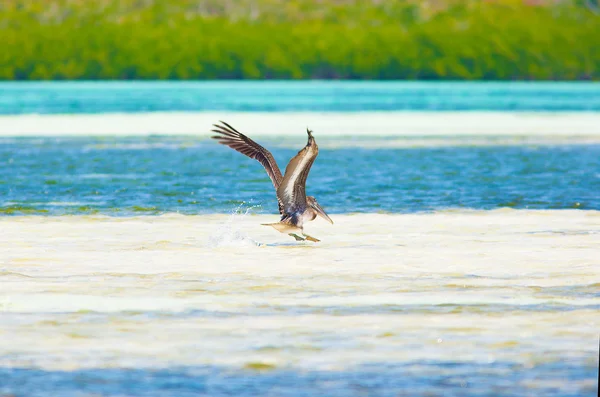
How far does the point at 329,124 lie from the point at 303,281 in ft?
81.9

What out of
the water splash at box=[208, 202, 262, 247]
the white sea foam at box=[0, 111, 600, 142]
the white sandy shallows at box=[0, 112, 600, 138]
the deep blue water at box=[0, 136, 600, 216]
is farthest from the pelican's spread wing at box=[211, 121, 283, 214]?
the white sea foam at box=[0, 111, 600, 142]

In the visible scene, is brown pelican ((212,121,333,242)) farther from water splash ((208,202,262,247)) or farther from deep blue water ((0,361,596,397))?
deep blue water ((0,361,596,397))

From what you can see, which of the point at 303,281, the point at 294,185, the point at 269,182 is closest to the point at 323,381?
the point at 303,281

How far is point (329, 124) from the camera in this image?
3481 cm

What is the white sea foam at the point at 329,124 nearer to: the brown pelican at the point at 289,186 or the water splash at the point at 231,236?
the water splash at the point at 231,236

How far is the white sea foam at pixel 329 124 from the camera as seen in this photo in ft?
100

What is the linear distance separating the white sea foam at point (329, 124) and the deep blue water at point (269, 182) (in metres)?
4.49

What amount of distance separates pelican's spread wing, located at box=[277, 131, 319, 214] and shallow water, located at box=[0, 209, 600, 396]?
407mm

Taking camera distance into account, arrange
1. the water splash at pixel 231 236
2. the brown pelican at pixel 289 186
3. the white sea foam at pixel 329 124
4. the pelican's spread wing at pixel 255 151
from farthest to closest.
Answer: the white sea foam at pixel 329 124, the water splash at pixel 231 236, the pelican's spread wing at pixel 255 151, the brown pelican at pixel 289 186

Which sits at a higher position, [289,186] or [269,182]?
[269,182]

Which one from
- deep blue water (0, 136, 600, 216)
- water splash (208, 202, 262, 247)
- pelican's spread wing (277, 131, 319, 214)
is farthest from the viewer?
deep blue water (0, 136, 600, 216)

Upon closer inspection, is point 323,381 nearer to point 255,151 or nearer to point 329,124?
point 255,151

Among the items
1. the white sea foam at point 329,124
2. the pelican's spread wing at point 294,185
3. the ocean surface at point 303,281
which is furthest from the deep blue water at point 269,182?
the white sea foam at point 329,124

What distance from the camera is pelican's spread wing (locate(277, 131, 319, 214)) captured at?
10570 mm
